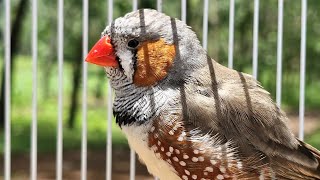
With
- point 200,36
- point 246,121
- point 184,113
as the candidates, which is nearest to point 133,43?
point 184,113

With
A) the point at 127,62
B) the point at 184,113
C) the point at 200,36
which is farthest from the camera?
the point at 200,36

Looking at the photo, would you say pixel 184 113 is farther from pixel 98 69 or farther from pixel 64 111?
pixel 64 111

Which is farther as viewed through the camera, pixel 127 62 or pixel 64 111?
pixel 64 111

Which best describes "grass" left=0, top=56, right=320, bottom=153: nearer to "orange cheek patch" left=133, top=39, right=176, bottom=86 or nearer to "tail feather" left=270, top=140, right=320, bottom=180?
"tail feather" left=270, top=140, right=320, bottom=180

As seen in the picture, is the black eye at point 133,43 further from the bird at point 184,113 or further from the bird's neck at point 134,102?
the bird's neck at point 134,102

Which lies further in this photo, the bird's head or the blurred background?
the blurred background

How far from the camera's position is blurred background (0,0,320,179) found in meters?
7.86

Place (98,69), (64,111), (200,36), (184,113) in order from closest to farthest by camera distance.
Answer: (184,113) → (200,36) → (98,69) → (64,111)

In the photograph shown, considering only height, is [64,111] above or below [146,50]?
below

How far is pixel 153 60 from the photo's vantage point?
3242 millimetres

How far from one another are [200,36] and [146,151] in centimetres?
447

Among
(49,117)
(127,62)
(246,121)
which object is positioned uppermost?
(127,62)

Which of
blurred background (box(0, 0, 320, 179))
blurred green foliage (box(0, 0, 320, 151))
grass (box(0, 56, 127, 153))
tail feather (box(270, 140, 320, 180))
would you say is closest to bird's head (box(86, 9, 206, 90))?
tail feather (box(270, 140, 320, 180))

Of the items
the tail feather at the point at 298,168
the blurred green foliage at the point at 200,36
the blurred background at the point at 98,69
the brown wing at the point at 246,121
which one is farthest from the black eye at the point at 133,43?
the blurred green foliage at the point at 200,36
